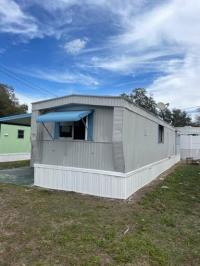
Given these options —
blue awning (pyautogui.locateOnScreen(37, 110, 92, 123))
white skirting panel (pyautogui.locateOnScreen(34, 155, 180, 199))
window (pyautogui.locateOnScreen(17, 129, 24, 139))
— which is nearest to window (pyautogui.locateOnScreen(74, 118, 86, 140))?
blue awning (pyautogui.locateOnScreen(37, 110, 92, 123))

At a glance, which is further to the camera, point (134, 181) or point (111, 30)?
point (111, 30)

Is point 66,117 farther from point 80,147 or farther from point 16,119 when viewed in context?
point 16,119

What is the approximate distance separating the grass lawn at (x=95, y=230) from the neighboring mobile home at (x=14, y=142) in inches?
299

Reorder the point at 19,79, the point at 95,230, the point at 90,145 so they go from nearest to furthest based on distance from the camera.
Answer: the point at 95,230 < the point at 90,145 < the point at 19,79

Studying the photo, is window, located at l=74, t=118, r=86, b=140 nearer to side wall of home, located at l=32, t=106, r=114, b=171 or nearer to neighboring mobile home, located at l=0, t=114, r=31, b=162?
side wall of home, located at l=32, t=106, r=114, b=171

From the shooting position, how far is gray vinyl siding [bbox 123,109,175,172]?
650 cm

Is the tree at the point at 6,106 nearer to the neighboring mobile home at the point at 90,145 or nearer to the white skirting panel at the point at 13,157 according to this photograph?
the white skirting panel at the point at 13,157

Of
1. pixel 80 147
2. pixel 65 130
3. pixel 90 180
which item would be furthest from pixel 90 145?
pixel 65 130

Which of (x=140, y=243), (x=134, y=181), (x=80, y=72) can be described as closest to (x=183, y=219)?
(x=140, y=243)

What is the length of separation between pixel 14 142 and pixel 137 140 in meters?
9.25

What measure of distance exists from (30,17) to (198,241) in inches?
421

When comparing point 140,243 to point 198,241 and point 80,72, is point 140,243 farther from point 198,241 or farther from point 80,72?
point 80,72

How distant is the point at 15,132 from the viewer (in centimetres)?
1443

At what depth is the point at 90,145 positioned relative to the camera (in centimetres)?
682
